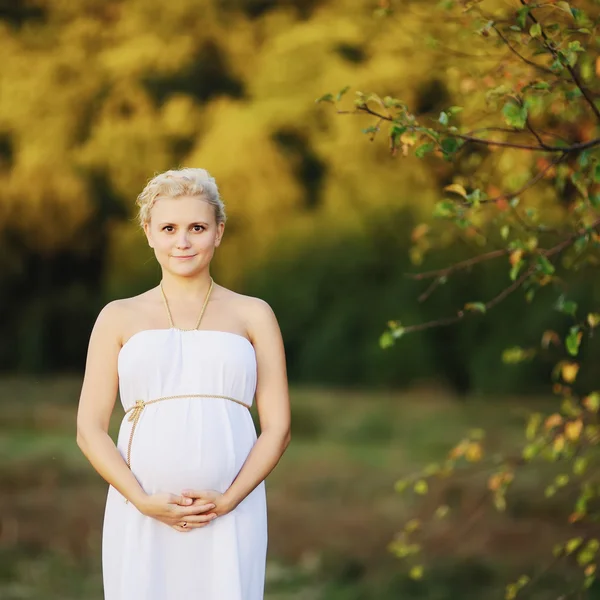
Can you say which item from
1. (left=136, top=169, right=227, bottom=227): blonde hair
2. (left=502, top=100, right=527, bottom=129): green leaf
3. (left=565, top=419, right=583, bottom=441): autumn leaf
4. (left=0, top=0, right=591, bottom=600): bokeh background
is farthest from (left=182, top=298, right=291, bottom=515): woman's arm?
(left=0, top=0, right=591, bottom=600): bokeh background

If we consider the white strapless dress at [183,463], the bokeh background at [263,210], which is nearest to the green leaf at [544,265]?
the white strapless dress at [183,463]

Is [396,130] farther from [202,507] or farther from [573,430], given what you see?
[573,430]

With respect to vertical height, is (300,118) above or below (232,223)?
above

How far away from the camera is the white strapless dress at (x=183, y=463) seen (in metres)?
1.98

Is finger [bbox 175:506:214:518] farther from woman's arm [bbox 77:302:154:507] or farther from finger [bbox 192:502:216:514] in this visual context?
woman's arm [bbox 77:302:154:507]

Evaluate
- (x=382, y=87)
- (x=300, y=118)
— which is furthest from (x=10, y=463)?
(x=382, y=87)

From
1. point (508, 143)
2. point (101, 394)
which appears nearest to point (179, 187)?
point (101, 394)

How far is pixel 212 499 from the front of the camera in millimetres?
1967

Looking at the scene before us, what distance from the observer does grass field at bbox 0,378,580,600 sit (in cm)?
489

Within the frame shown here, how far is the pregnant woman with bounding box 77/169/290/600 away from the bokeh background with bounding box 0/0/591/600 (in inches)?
143

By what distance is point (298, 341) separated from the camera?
5910mm

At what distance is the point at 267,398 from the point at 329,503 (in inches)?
135

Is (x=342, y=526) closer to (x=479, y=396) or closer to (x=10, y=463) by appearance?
(x=479, y=396)

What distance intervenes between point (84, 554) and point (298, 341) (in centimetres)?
165
